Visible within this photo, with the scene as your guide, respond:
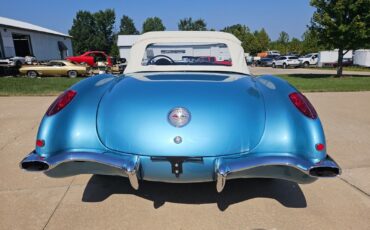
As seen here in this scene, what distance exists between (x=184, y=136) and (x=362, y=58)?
3657 centimetres

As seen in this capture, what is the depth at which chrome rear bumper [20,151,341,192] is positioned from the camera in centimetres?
205

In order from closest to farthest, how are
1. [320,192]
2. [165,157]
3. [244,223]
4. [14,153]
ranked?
1. [165,157]
2. [244,223]
3. [320,192]
4. [14,153]

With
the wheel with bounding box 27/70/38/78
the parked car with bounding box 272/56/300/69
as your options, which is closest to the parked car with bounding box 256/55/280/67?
the parked car with bounding box 272/56/300/69

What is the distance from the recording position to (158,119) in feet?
7.10

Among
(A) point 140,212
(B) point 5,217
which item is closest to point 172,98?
(A) point 140,212

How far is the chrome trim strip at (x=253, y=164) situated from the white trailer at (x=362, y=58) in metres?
35.6

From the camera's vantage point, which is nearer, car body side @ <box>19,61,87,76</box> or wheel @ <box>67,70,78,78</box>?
car body side @ <box>19,61,87,76</box>

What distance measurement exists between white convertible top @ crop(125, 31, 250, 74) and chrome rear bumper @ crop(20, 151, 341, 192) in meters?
1.43

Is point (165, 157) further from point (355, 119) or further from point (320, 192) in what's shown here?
point (355, 119)

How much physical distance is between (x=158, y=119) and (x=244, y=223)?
1140mm

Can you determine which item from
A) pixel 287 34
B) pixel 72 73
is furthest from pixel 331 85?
pixel 287 34

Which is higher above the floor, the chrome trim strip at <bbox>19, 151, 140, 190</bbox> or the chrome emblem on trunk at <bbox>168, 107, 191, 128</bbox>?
the chrome emblem on trunk at <bbox>168, 107, 191, 128</bbox>

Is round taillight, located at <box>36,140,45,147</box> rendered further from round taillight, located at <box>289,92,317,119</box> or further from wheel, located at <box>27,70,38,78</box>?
wheel, located at <box>27,70,38,78</box>

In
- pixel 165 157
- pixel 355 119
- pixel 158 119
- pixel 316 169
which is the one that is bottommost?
pixel 355 119
